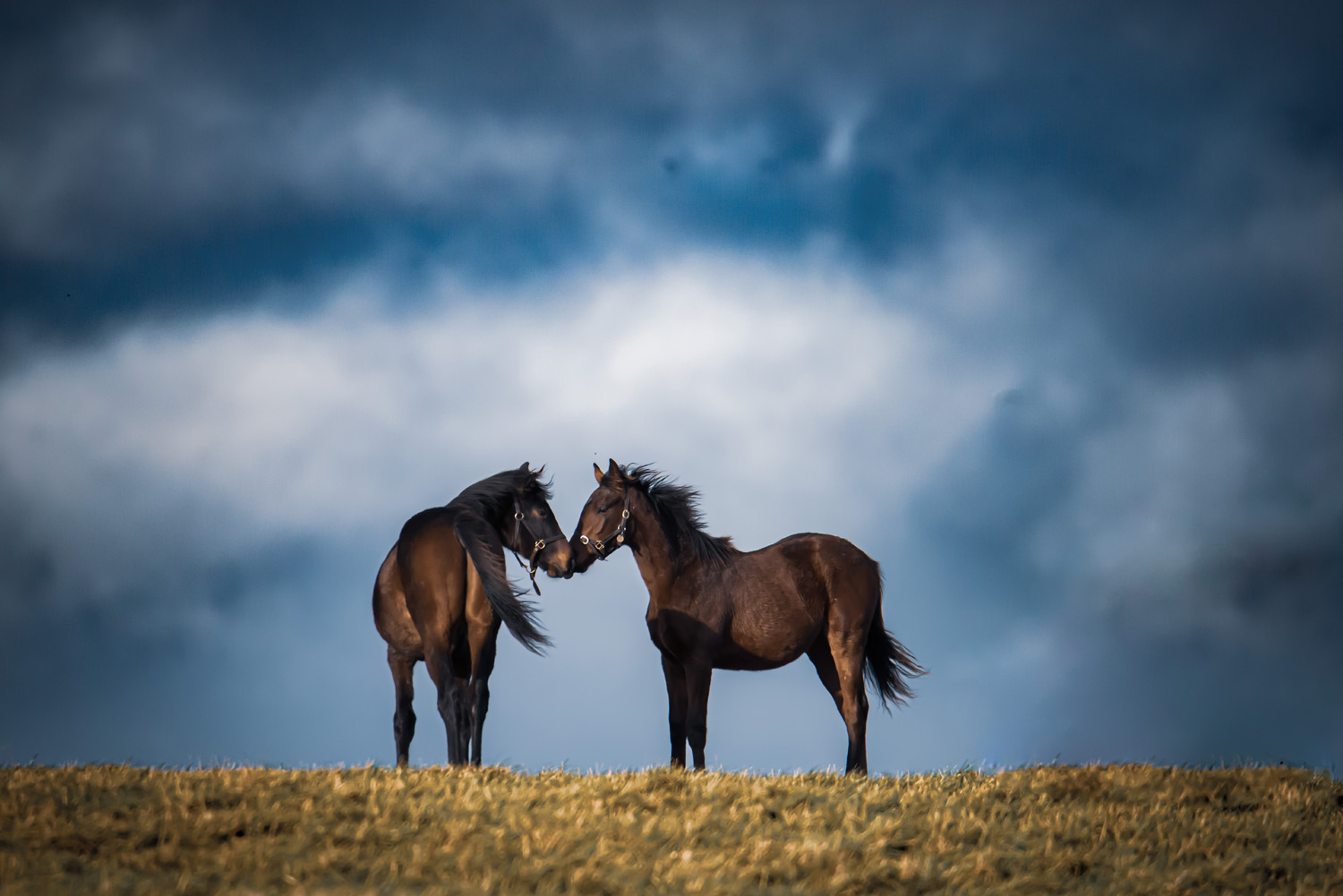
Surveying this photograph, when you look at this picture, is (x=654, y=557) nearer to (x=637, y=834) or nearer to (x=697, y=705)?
(x=697, y=705)

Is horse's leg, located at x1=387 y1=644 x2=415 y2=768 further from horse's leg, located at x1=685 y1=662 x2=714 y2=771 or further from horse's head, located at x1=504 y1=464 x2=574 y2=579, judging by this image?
horse's leg, located at x1=685 y1=662 x2=714 y2=771

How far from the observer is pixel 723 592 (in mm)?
12398

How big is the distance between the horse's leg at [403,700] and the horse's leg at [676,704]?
110 inches

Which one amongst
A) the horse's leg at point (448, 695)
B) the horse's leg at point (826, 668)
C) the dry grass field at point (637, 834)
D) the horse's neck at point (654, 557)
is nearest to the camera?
the dry grass field at point (637, 834)

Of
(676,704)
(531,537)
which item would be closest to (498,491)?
(531,537)

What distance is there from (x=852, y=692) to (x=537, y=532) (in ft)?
13.2

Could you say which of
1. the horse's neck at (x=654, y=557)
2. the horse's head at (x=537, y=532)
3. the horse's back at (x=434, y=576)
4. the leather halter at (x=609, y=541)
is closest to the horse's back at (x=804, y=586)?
the horse's neck at (x=654, y=557)

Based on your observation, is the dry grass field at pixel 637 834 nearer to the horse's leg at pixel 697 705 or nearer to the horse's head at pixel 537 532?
the horse's leg at pixel 697 705

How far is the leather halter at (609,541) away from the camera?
481 inches

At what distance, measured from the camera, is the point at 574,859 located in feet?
22.7

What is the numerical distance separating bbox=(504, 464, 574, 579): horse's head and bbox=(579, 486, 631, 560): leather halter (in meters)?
0.29

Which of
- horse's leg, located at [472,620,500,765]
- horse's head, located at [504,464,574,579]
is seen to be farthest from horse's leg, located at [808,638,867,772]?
horse's leg, located at [472,620,500,765]

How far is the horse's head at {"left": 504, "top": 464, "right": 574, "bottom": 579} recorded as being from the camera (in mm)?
11875

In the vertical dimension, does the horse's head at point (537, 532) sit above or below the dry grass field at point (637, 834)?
above
